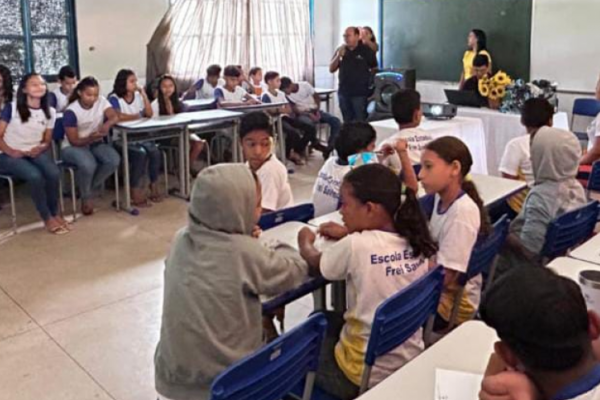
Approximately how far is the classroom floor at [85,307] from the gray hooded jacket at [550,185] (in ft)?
4.20

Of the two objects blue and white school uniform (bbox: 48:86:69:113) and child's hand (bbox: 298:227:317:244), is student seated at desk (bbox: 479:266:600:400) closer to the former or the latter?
child's hand (bbox: 298:227:317:244)

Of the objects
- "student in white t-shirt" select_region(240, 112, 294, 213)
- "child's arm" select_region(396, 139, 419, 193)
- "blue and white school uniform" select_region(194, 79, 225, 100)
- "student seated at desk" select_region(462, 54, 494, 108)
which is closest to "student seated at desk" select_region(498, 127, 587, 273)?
"child's arm" select_region(396, 139, 419, 193)

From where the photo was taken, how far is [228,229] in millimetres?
1751

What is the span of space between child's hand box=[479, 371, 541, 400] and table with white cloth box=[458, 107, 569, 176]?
4851 millimetres

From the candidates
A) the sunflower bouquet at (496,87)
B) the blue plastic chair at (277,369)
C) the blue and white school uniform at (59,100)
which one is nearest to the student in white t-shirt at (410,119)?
the blue plastic chair at (277,369)

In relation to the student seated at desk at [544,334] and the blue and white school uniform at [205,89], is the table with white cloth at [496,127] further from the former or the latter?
the student seated at desk at [544,334]

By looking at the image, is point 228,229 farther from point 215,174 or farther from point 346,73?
point 346,73

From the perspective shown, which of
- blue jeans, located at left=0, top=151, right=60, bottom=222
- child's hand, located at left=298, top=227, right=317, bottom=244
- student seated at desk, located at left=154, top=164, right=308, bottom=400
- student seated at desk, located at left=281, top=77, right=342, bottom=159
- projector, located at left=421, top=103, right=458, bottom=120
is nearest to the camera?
student seated at desk, located at left=154, top=164, right=308, bottom=400

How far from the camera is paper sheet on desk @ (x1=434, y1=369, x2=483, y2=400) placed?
1396 mm

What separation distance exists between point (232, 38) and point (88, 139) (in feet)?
10.8

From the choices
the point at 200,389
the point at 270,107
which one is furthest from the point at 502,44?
the point at 200,389

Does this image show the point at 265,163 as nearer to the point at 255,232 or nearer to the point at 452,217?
the point at 255,232

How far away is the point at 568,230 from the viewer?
9.23 feet

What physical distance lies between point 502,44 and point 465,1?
0.74 meters
